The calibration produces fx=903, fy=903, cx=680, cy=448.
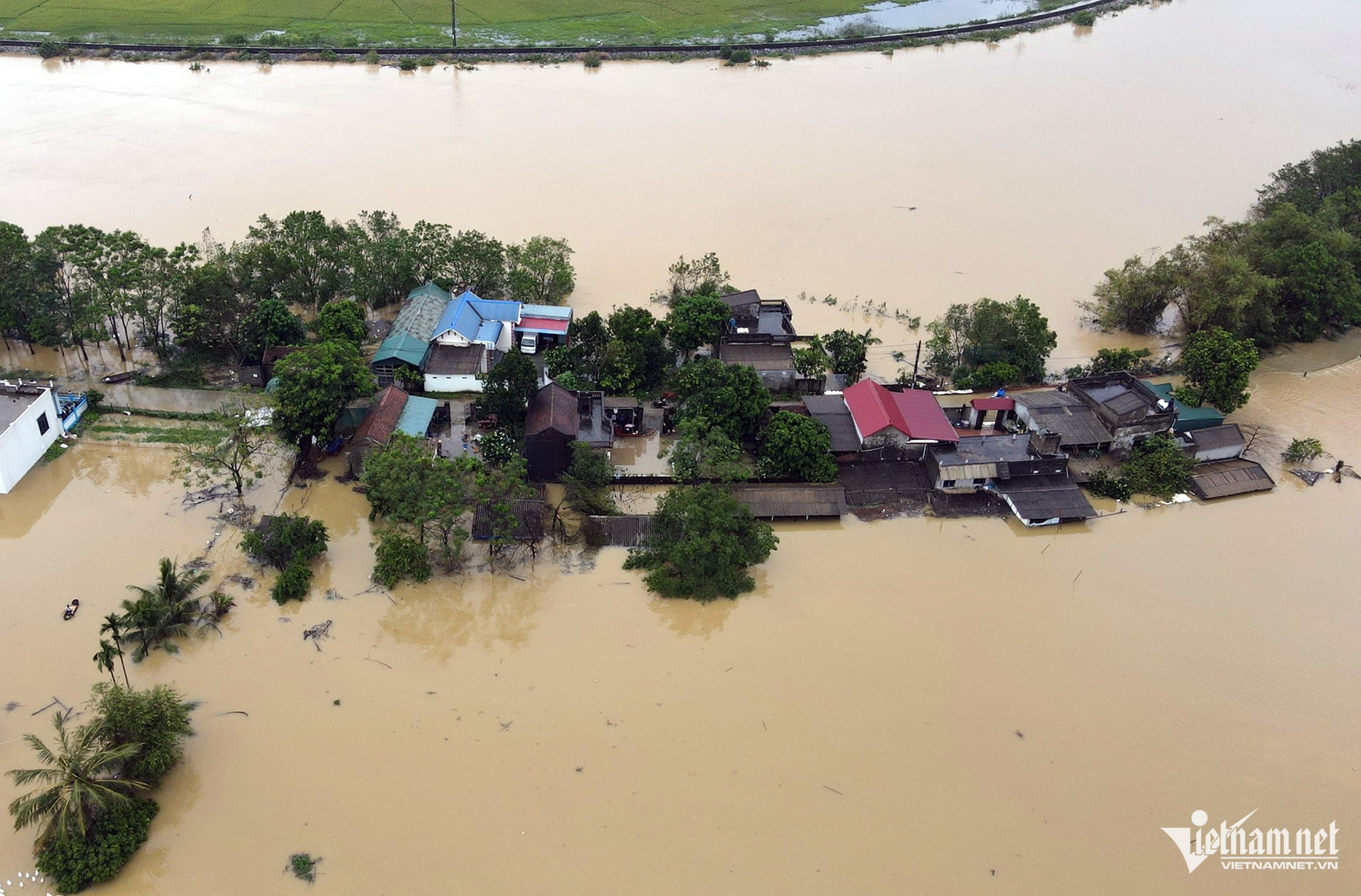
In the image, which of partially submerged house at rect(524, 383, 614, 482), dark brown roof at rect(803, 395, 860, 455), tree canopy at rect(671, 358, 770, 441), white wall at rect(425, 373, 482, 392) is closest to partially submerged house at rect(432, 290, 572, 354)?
white wall at rect(425, 373, 482, 392)

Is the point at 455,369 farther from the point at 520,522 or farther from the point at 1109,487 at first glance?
the point at 1109,487

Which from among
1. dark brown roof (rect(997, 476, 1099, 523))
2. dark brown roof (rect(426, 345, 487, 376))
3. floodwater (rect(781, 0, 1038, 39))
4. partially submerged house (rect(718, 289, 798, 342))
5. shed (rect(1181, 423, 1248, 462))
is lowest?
dark brown roof (rect(997, 476, 1099, 523))

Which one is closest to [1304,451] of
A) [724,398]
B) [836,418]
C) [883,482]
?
[883,482]

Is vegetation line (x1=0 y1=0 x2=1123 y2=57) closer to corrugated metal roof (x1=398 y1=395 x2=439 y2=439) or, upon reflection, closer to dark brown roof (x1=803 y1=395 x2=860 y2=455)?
corrugated metal roof (x1=398 y1=395 x2=439 y2=439)

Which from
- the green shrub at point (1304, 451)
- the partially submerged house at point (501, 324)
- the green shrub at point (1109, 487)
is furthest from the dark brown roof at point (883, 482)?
the green shrub at point (1304, 451)

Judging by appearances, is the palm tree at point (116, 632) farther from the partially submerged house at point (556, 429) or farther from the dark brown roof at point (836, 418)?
the dark brown roof at point (836, 418)

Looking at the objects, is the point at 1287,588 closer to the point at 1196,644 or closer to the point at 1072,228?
the point at 1196,644
